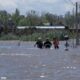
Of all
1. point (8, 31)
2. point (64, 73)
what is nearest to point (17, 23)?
point (8, 31)

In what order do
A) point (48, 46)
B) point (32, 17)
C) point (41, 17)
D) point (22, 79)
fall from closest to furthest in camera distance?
point (22, 79)
point (48, 46)
point (32, 17)
point (41, 17)

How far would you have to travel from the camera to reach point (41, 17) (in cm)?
17725

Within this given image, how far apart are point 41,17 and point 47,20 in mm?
6514

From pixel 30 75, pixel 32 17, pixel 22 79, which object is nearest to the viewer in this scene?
pixel 22 79

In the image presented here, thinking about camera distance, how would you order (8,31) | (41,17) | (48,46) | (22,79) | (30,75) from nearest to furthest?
(22,79), (30,75), (48,46), (8,31), (41,17)

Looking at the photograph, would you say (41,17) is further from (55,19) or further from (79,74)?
(79,74)

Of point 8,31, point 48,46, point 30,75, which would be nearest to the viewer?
point 30,75

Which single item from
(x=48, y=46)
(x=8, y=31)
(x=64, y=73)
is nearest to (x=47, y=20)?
(x=8, y=31)

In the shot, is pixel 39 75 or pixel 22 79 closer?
pixel 22 79

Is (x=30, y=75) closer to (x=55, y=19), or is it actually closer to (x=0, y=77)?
(x=0, y=77)

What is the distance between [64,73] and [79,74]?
2.31 ft

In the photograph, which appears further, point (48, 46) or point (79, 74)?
point (48, 46)

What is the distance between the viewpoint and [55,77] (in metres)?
16.7

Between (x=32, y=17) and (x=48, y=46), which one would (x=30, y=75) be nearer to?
(x=48, y=46)
